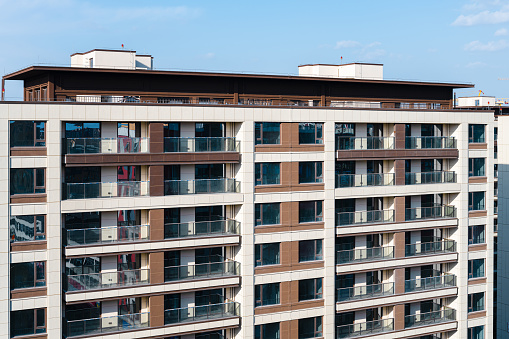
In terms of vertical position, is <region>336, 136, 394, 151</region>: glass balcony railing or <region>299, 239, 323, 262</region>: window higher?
<region>336, 136, 394, 151</region>: glass balcony railing

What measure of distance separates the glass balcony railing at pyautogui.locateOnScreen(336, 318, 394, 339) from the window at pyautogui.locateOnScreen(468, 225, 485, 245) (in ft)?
31.4

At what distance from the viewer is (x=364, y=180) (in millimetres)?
50062

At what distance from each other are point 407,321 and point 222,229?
18159 millimetres

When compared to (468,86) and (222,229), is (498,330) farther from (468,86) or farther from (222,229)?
(222,229)

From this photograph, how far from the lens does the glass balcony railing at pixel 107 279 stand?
1612 inches

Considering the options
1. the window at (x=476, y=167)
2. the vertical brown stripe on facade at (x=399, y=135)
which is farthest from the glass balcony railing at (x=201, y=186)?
the window at (x=476, y=167)

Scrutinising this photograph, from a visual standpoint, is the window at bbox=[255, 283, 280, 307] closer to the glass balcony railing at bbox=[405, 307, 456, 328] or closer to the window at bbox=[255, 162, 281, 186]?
the window at bbox=[255, 162, 281, 186]

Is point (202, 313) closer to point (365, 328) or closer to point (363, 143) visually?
point (365, 328)

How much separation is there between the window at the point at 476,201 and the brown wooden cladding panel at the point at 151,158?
68.4 ft

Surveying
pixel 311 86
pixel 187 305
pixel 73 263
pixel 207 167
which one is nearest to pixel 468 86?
pixel 311 86

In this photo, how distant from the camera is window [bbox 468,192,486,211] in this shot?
54.1 m

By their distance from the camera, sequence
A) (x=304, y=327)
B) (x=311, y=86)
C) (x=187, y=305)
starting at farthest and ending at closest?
(x=311, y=86) < (x=304, y=327) < (x=187, y=305)

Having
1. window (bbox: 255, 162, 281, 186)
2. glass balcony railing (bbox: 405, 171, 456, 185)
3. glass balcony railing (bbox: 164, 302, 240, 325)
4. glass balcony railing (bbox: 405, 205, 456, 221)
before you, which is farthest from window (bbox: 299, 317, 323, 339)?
glass balcony railing (bbox: 405, 171, 456, 185)

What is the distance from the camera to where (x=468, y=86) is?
2181 inches
